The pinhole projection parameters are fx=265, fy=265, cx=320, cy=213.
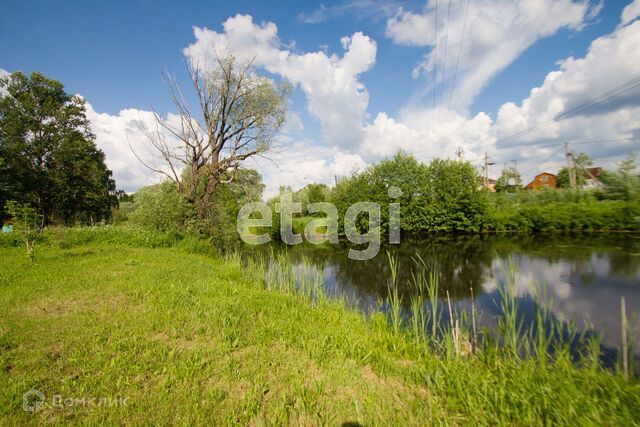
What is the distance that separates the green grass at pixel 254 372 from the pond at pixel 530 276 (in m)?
1.08

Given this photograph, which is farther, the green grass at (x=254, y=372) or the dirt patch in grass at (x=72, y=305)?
the dirt patch in grass at (x=72, y=305)

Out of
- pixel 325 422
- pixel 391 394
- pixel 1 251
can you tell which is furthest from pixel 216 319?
pixel 1 251

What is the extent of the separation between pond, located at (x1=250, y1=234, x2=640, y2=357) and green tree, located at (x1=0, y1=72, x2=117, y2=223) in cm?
2223

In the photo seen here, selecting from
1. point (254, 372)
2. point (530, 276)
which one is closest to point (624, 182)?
point (530, 276)

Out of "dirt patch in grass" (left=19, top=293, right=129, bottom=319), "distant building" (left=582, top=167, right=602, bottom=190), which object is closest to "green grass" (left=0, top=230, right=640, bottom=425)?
"dirt patch in grass" (left=19, top=293, right=129, bottom=319)

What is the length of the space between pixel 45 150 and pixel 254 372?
3080 cm

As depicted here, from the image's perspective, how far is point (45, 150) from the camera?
2255 cm

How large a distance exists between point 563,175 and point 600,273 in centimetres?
4110

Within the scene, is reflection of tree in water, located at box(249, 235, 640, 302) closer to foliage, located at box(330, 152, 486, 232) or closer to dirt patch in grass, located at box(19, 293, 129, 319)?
foliage, located at box(330, 152, 486, 232)

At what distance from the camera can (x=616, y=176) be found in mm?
8398

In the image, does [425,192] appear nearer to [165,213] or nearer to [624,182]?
[624,182]

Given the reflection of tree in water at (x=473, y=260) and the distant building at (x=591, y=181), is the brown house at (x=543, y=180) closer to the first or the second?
the distant building at (x=591, y=181)

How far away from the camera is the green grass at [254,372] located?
7.43 ft

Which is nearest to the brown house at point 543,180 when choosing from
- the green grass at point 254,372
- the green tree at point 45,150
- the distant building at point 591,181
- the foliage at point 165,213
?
the distant building at point 591,181
